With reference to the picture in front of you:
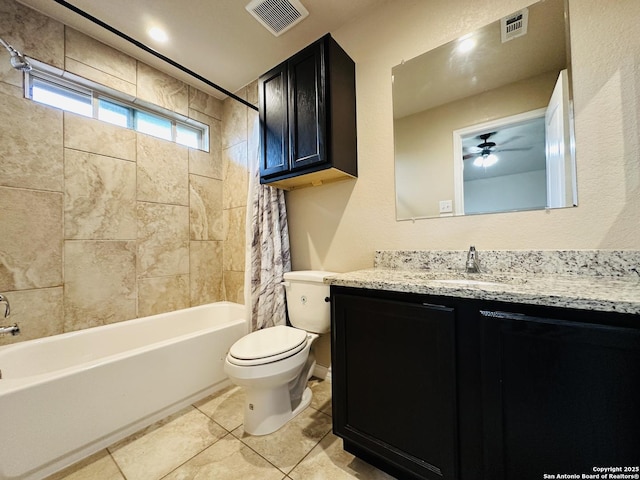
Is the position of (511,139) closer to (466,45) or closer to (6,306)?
(466,45)

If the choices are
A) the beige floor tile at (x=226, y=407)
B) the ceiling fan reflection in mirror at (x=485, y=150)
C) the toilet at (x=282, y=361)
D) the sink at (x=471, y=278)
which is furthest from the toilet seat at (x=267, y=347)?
the ceiling fan reflection in mirror at (x=485, y=150)

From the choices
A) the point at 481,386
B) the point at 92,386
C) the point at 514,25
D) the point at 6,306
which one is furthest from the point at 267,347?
the point at 514,25

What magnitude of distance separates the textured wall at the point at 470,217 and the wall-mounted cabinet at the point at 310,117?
130 millimetres

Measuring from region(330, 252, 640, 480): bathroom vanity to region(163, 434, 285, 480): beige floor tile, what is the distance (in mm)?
388

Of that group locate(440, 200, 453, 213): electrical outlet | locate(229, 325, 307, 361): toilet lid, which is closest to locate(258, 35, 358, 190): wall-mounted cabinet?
locate(440, 200, 453, 213): electrical outlet

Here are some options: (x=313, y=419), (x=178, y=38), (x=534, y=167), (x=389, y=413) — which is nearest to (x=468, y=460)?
(x=389, y=413)

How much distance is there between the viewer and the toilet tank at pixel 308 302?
1.67 metres

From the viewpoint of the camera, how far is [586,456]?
0.69m

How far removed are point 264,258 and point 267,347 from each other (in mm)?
725

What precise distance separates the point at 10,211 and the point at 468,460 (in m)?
2.69

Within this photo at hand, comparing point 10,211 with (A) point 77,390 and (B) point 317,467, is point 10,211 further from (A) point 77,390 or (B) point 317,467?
(B) point 317,467

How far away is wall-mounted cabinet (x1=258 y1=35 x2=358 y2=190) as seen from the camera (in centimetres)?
152

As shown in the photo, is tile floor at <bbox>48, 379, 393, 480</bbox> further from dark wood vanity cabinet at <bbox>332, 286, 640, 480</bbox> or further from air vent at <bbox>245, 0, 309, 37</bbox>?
air vent at <bbox>245, 0, 309, 37</bbox>

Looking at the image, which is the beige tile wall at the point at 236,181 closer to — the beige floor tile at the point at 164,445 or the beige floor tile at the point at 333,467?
the beige floor tile at the point at 164,445
